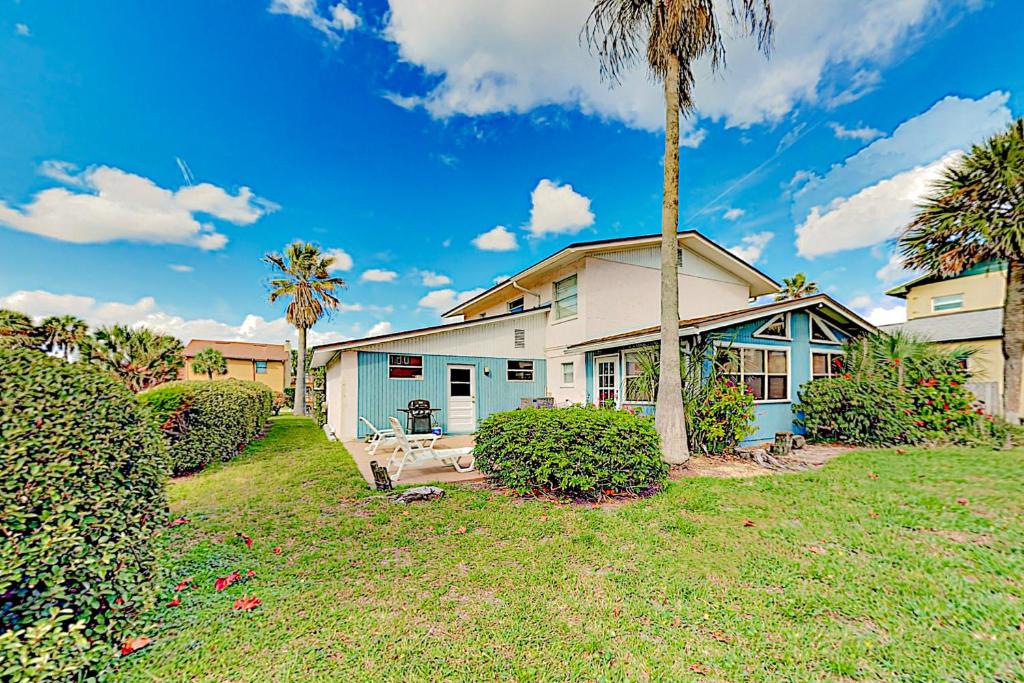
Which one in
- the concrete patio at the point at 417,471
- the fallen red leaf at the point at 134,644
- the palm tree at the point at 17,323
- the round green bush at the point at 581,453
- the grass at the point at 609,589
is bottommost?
the concrete patio at the point at 417,471

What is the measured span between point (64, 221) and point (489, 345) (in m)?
10.9

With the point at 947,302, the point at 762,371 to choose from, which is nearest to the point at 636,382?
the point at 762,371

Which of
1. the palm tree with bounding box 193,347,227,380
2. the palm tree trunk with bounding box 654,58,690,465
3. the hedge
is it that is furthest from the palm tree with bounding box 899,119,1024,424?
the palm tree with bounding box 193,347,227,380

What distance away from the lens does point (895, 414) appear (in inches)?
372

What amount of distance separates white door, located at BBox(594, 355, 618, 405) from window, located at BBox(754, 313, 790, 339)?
3.73m

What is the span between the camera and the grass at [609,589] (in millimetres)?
2543

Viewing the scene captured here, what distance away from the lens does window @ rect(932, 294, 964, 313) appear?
66.1 feet

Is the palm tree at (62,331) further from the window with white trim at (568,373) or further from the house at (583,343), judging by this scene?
the window with white trim at (568,373)

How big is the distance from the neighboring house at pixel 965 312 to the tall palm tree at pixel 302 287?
27.2 meters

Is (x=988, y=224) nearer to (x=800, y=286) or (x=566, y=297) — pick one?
(x=566, y=297)

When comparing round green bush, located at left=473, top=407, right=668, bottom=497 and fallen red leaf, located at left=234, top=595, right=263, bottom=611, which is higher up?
round green bush, located at left=473, top=407, right=668, bottom=497

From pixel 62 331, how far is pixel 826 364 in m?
21.6

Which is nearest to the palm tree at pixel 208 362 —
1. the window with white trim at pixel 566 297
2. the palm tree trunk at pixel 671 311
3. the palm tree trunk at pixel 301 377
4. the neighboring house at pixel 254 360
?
the palm tree trunk at pixel 301 377

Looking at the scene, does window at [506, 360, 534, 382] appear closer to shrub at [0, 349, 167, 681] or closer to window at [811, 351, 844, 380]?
window at [811, 351, 844, 380]
